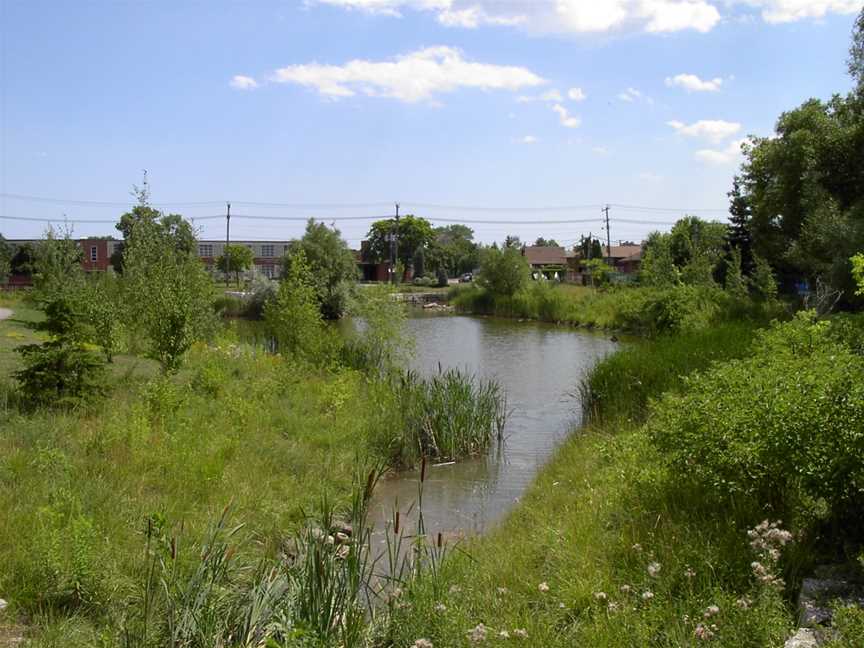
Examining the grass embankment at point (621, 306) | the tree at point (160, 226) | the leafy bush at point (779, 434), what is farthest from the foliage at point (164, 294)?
the grass embankment at point (621, 306)

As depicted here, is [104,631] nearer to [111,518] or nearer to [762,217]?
[111,518]

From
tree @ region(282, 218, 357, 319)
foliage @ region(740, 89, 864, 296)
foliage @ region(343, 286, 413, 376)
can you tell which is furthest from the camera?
tree @ region(282, 218, 357, 319)

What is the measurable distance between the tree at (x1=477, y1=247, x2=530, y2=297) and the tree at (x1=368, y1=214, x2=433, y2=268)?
136 feet

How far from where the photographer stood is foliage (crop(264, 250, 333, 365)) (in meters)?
19.2

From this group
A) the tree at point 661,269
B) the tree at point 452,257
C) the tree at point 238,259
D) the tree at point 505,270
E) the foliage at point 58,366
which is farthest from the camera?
the tree at point 452,257

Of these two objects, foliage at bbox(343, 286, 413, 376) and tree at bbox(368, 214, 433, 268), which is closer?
foliage at bbox(343, 286, 413, 376)

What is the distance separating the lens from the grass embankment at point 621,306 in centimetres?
2991

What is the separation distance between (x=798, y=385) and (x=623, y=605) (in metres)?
2.33

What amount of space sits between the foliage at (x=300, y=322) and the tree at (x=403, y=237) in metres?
75.2

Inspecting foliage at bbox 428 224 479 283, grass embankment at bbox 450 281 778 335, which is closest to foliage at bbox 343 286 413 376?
grass embankment at bbox 450 281 778 335

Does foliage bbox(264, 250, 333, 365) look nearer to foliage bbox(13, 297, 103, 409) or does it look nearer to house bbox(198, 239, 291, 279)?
foliage bbox(13, 297, 103, 409)

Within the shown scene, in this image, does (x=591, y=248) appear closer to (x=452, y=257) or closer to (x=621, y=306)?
(x=452, y=257)

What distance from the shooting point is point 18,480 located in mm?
7535

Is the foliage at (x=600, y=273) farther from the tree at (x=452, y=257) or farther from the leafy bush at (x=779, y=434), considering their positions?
the leafy bush at (x=779, y=434)
